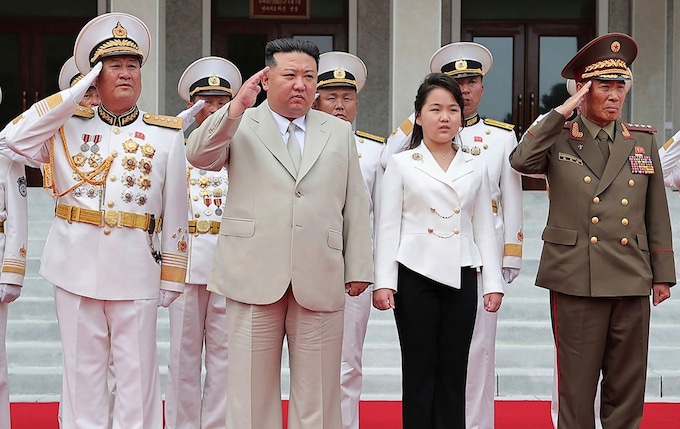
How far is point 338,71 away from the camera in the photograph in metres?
6.02

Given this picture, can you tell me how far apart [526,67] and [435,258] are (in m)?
8.70

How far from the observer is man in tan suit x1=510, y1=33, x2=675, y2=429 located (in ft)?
15.6

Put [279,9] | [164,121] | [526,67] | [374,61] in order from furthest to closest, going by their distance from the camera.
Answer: [526,67] < [279,9] < [374,61] < [164,121]

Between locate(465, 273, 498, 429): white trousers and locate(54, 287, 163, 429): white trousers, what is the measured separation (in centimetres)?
178

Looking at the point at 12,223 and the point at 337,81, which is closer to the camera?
the point at 12,223

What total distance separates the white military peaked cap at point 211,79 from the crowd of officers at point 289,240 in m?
1.33

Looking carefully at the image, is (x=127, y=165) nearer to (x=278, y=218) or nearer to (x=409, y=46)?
(x=278, y=218)

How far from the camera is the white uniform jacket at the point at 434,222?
4.68m

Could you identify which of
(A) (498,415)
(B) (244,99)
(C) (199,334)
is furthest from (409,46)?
(B) (244,99)

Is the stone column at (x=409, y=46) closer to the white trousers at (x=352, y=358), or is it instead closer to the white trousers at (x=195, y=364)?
the white trousers at (x=352, y=358)

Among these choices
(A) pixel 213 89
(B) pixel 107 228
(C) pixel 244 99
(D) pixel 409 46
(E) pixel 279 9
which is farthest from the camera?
(E) pixel 279 9

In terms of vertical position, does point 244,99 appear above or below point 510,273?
above

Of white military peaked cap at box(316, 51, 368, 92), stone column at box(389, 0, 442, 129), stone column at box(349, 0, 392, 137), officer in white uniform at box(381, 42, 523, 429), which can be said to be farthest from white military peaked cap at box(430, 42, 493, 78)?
stone column at box(349, 0, 392, 137)

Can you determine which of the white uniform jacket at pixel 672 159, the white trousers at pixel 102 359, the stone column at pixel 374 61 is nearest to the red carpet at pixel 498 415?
the white uniform jacket at pixel 672 159
